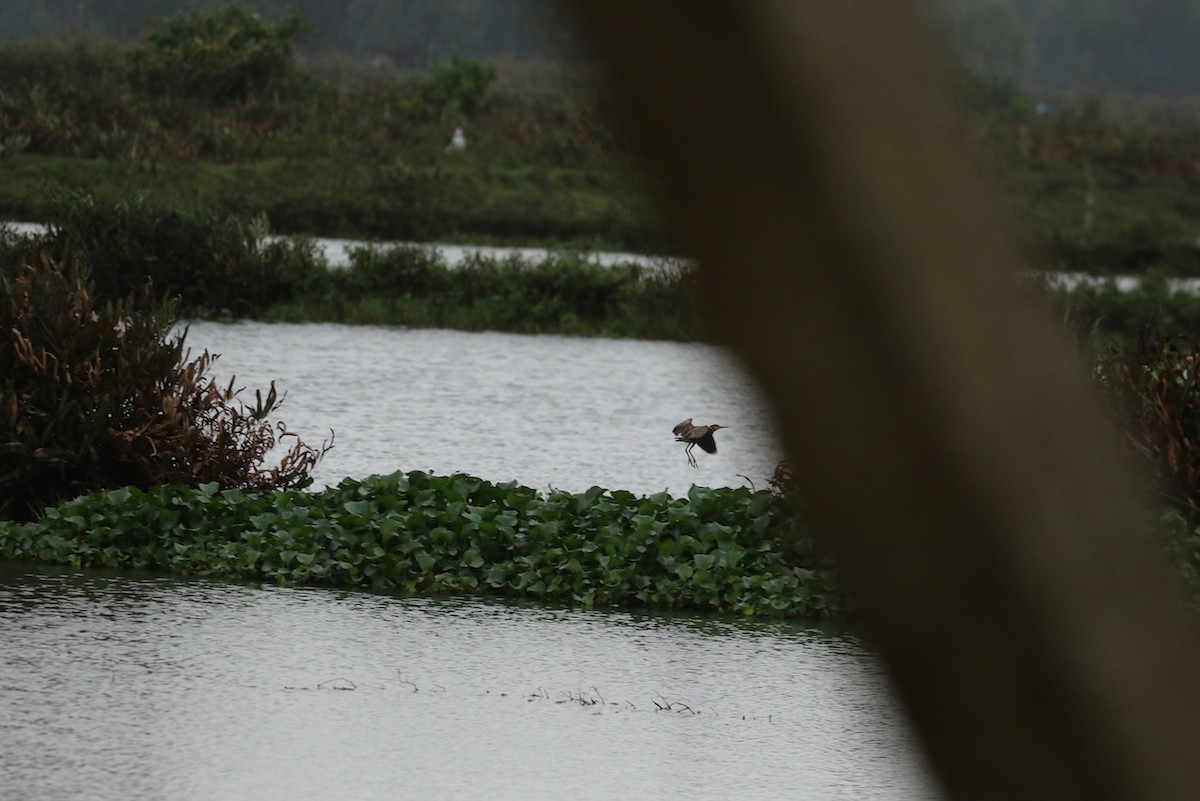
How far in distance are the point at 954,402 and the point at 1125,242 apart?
43776mm

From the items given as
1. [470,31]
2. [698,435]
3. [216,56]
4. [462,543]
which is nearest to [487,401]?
[698,435]

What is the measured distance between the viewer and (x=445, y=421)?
13664 mm

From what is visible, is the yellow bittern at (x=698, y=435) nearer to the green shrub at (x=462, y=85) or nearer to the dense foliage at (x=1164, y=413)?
the dense foliage at (x=1164, y=413)

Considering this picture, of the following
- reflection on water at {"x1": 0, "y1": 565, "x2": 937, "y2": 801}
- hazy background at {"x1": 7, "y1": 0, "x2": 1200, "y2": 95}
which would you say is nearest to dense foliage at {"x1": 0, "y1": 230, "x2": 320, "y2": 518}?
reflection on water at {"x1": 0, "y1": 565, "x2": 937, "y2": 801}

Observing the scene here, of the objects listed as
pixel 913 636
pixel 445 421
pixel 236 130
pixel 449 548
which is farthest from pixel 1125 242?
pixel 913 636

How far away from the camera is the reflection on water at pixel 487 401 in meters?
11.6

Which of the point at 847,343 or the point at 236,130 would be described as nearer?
the point at 847,343

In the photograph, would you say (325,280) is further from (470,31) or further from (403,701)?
(470,31)

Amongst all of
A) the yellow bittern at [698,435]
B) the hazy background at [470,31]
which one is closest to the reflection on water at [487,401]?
the yellow bittern at [698,435]

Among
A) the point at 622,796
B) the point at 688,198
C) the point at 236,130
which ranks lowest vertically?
the point at 622,796

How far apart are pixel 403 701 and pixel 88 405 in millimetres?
2988

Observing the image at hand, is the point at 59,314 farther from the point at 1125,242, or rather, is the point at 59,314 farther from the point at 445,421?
the point at 1125,242

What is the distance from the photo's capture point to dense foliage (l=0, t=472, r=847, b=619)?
703 centimetres

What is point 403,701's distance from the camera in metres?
5.37
